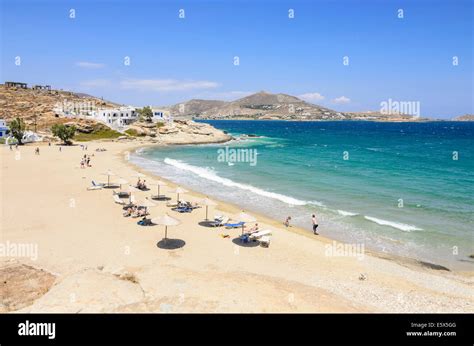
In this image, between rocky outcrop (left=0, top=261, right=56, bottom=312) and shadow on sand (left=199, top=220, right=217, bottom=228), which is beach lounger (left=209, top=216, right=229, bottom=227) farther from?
rocky outcrop (left=0, top=261, right=56, bottom=312)

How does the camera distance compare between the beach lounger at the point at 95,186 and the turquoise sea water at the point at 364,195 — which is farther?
the beach lounger at the point at 95,186

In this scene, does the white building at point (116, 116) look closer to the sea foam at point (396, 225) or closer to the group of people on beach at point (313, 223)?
the group of people on beach at point (313, 223)

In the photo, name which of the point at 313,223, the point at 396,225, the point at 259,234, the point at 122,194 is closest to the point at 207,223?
the point at 259,234

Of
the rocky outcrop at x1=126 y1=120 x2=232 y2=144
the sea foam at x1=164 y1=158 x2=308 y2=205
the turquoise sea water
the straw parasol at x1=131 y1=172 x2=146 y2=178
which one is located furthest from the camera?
the rocky outcrop at x1=126 y1=120 x2=232 y2=144

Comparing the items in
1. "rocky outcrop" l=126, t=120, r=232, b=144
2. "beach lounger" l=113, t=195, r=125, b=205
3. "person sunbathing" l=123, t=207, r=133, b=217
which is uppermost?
"rocky outcrop" l=126, t=120, r=232, b=144

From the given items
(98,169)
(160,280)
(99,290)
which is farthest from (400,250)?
(98,169)

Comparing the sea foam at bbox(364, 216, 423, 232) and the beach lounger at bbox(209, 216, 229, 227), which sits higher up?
the beach lounger at bbox(209, 216, 229, 227)

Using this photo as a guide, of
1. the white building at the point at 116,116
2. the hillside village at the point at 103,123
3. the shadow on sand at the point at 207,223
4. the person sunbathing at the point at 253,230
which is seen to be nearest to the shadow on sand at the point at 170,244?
the shadow on sand at the point at 207,223

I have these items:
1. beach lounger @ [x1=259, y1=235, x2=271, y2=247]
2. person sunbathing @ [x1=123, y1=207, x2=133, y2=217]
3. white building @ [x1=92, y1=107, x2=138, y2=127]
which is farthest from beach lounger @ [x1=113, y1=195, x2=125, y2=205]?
white building @ [x1=92, y1=107, x2=138, y2=127]
